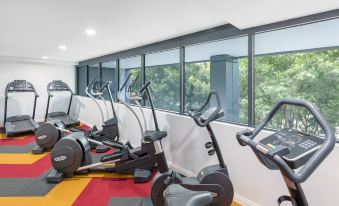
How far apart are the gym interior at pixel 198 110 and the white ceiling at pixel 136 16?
0.05 ft

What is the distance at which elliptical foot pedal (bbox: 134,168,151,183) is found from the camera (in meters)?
3.22

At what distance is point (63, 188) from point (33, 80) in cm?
604

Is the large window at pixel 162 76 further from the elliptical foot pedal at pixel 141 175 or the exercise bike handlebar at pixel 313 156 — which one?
the exercise bike handlebar at pixel 313 156

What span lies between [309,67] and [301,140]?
241 centimetres

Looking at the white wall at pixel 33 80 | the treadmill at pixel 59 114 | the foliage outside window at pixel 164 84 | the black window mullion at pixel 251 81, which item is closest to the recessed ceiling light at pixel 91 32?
the foliage outside window at pixel 164 84

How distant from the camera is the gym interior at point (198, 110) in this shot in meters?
1.96

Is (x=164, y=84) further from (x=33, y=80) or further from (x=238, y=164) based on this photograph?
(x=33, y=80)

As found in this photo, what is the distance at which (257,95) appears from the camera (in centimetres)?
287

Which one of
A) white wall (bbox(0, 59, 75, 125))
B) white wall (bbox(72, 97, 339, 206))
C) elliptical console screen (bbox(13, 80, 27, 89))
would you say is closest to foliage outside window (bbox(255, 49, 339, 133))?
white wall (bbox(72, 97, 339, 206))

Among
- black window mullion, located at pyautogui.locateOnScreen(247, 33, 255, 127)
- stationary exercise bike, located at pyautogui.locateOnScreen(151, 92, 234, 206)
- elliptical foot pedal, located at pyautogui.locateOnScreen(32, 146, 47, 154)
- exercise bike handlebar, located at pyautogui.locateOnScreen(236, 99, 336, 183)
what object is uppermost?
black window mullion, located at pyautogui.locateOnScreen(247, 33, 255, 127)

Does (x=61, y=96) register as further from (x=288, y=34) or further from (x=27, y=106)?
(x=288, y=34)

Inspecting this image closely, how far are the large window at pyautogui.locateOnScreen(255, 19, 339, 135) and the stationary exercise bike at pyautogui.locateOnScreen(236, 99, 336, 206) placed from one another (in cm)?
135

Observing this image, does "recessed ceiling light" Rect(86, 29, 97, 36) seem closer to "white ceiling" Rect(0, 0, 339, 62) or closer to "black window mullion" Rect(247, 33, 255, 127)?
"white ceiling" Rect(0, 0, 339, 62)

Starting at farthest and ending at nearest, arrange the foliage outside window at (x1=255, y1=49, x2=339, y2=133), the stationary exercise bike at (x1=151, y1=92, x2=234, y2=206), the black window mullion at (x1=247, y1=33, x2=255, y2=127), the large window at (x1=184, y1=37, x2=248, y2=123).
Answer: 1. the large window at (x1=184, y1=37, x2=248, y2=123)
2. the black window mullion at (x1=247, y1=33, x2=255, y2=127)
3. the foliage outside window at (x1=255, y1=49, x2=339, y2=133)
4. the stationary exercise bike at (x1=151, y1=92, x2=234, y2=206)
